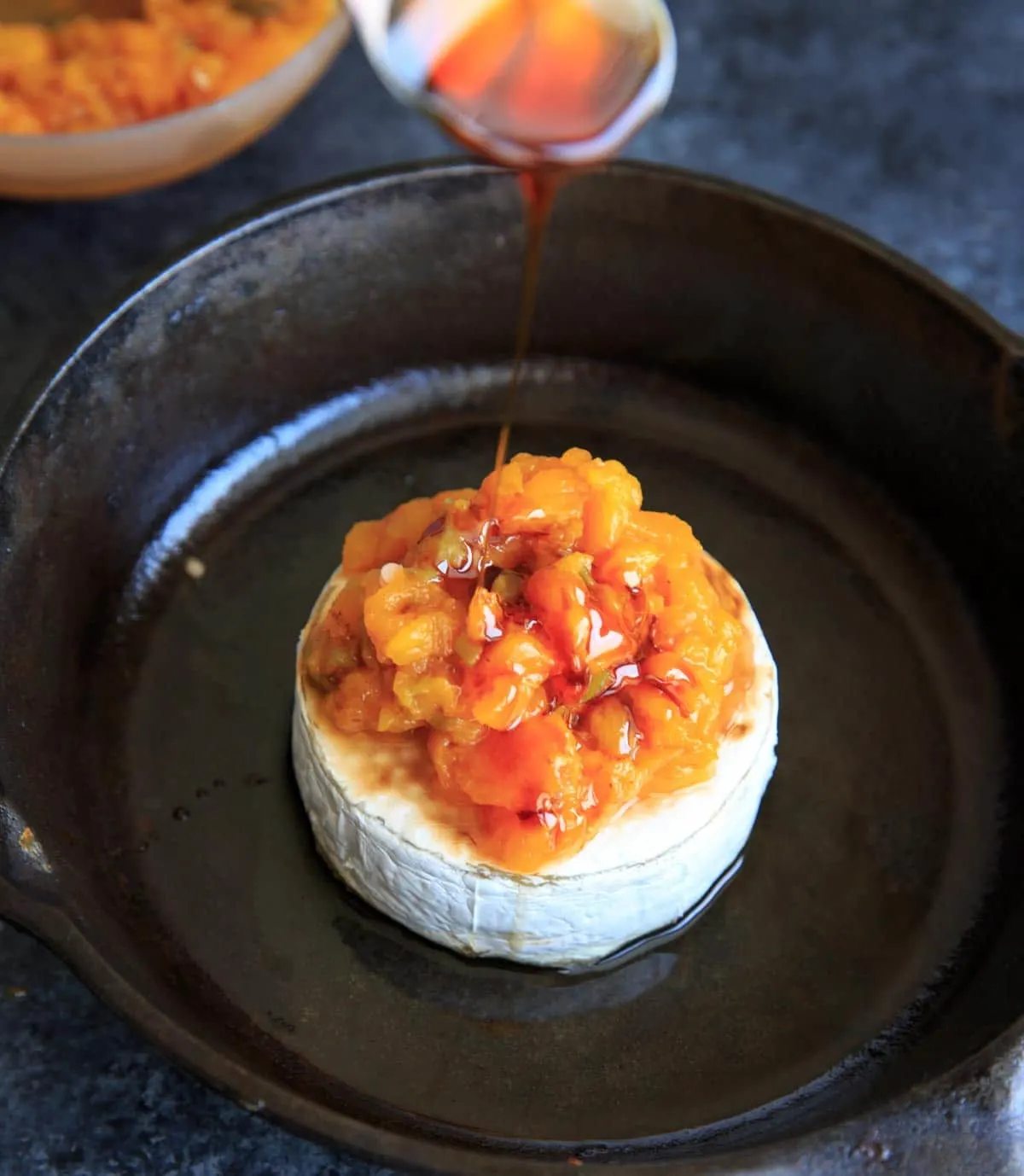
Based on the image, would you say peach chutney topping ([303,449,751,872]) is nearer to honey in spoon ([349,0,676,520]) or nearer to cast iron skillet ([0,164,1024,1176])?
honey in spoon ([349,0,676,520])

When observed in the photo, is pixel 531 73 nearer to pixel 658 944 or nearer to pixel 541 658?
pixel 541 658

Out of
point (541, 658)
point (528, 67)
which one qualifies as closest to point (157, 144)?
point (528, 67)

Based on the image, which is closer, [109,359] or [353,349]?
[109,359]

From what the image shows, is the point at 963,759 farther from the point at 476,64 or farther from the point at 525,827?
the point at 476,64

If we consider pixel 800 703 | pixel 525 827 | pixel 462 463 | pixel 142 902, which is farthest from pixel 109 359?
pixel 800 703

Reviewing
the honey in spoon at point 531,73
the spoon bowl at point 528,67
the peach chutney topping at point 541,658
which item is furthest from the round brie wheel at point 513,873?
the spoon bowl at point 528,67

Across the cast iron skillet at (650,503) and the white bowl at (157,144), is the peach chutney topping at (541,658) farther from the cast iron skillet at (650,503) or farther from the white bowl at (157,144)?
the white bowl at (157,144)
